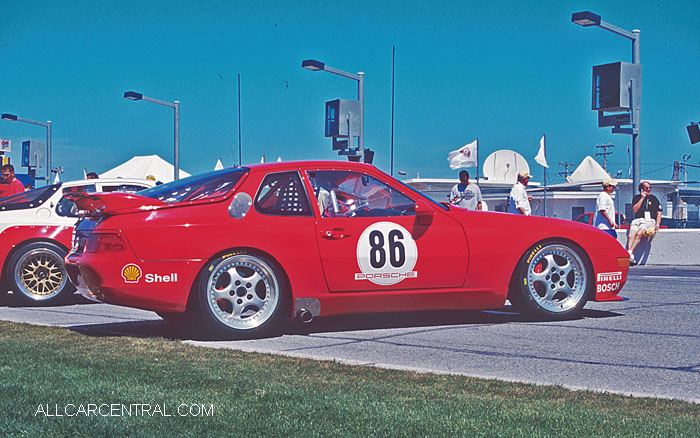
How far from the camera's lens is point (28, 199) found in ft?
33.3

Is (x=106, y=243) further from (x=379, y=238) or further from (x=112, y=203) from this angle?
(x=379, y=238)

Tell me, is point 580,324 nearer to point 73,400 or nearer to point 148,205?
point 148,205

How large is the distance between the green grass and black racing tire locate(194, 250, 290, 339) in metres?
0.98

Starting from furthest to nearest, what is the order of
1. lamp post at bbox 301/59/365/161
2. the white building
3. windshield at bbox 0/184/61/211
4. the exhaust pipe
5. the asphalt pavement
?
the white building < lamp post at bbox 301/59/365/161 < windshield at bbox 0/184/61/211 < the exhaust pipe < the asphalt pavement

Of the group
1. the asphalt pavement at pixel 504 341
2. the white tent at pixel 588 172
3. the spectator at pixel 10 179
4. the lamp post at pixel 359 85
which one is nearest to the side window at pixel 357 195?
the asphalt pavement at pixel 504 341

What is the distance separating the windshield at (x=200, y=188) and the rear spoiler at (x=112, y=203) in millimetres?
186

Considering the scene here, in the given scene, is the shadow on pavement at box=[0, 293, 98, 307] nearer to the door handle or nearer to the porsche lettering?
the door handle

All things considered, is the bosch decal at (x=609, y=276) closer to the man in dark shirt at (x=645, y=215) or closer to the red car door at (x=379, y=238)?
the red car door at (x=379, y=238)

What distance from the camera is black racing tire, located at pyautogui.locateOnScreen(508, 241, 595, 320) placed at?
775 cm

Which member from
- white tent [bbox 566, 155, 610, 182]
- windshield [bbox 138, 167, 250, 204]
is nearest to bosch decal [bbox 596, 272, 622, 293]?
windshield [bbox 138, 167, 250, 204]

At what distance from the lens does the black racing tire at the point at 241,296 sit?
684 cm

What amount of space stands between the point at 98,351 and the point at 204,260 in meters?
1.16

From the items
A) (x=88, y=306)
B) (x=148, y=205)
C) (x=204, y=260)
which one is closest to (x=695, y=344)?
(x=204, y=260)

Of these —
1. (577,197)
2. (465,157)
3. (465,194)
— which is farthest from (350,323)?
(577,197)
